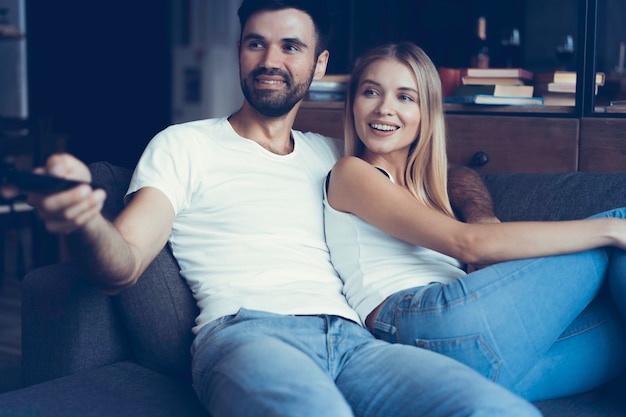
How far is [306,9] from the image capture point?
6.08 ft

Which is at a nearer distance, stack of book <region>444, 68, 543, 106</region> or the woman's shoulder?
the woman's shoulder

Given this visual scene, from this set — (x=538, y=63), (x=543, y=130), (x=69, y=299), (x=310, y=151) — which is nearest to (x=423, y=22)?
(x=543, y=130)

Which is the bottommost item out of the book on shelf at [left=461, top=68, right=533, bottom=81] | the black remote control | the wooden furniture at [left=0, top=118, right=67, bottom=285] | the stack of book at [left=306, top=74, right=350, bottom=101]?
the wooden furniture at [left=0, top=118, right=67, bottom=285]

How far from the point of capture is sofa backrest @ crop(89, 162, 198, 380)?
5.06 ft

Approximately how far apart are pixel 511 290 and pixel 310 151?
61 centimetres

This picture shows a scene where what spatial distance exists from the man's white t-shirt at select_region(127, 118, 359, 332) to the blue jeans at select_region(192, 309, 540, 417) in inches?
2.8

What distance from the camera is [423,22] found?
271 centimetres

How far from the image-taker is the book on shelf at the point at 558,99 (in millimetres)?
2133

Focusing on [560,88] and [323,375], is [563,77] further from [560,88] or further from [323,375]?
[323,375]

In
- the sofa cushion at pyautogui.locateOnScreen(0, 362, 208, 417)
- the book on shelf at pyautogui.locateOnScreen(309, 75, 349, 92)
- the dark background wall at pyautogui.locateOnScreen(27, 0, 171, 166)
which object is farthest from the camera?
the dark background wall at pyautogui.locateOnScreen(27, 0, 171, 166)

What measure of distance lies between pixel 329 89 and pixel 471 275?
1097 millimetres

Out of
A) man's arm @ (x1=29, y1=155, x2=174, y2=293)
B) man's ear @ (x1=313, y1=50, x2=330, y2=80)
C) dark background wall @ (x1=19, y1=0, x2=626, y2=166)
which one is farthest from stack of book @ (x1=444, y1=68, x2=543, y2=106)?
dark background wall @ (x1=19, y1=0, x2=626, y2=166)

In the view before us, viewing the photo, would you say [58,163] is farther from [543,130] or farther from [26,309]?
[543,130]

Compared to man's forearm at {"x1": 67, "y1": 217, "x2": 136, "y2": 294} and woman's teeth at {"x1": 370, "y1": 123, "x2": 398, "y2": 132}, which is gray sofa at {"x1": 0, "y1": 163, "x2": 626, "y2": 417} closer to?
man's forearm at {"x1": 67, "y1": 217, "x2": 136, "y2": 294}
